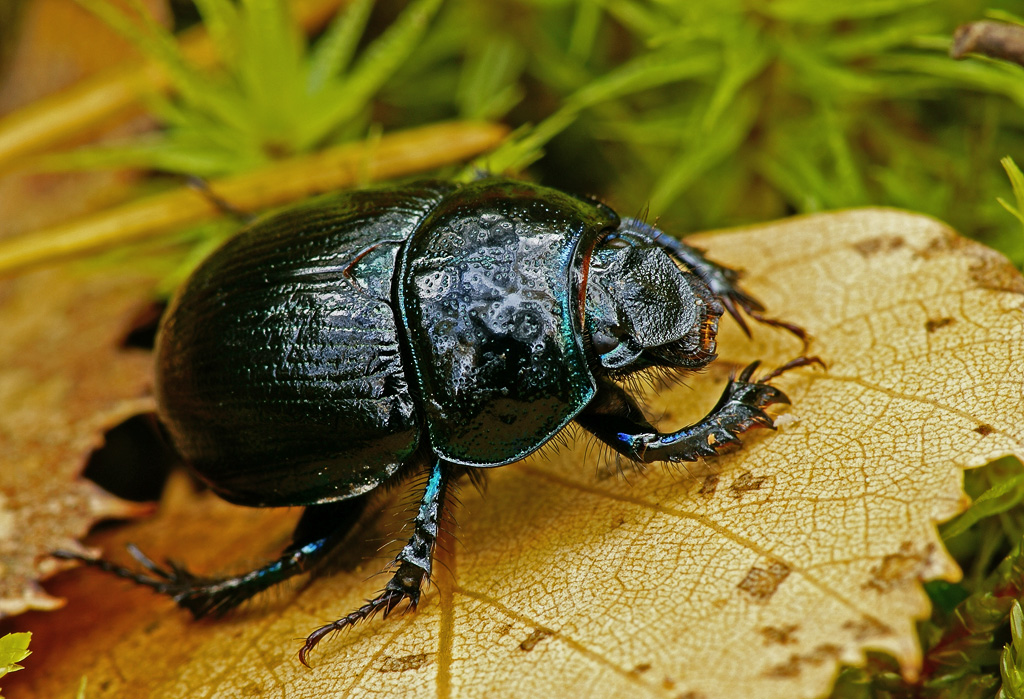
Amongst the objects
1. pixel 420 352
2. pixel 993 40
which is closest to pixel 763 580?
pixel 420 352

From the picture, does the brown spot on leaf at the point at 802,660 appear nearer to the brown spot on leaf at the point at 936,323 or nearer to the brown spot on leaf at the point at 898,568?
the brown spot on leaf at the point at 898,568

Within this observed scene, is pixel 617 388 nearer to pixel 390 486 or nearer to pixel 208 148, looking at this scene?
pixel 390 486

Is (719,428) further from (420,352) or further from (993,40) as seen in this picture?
(993,40)

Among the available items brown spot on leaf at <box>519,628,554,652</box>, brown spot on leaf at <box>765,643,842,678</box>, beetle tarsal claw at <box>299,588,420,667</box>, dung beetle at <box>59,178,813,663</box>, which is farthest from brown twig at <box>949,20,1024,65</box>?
beetle tarsal claw at <box>299,588,420,667</box>

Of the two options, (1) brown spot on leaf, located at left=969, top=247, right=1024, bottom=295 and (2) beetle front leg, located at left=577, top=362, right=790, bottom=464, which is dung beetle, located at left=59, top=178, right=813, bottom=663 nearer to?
(2) beetle front leg, located at left=577, top=362, right=790, bottom=464

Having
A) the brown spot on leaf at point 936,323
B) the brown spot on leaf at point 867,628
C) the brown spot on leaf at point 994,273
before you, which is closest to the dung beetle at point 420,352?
the brown spot on leaf at point 936,323

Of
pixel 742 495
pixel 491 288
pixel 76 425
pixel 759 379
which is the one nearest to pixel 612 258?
pixel 491 288

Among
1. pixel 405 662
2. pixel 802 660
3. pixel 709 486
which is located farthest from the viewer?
pixel 709 486
